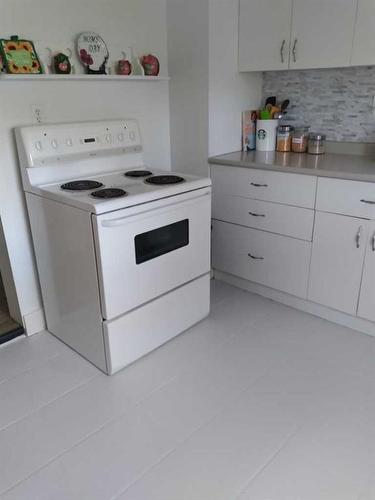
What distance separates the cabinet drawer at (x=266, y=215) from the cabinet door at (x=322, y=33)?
32.2 inches

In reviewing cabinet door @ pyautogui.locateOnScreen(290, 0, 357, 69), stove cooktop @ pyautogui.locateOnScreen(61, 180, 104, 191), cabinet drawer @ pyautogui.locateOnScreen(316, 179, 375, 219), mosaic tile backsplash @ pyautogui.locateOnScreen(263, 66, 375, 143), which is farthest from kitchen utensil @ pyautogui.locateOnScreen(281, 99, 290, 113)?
stove cooktop @ pyautogui.locateOnScreen(61, 180, 104, 191)

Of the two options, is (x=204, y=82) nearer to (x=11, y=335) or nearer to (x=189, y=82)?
(x=189, y=82)

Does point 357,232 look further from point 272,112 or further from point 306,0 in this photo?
point 306,0

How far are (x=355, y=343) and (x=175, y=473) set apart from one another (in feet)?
4.04

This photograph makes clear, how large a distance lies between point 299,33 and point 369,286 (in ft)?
4.80

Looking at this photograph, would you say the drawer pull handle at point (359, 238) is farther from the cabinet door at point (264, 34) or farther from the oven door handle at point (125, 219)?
the cabinet door at point (264, 34)

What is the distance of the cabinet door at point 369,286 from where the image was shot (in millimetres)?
2119

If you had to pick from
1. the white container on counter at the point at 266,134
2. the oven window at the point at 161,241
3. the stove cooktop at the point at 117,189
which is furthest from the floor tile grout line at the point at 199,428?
the white container on counter at the point at 266,134

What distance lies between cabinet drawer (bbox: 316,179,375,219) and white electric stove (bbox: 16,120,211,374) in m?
0.62

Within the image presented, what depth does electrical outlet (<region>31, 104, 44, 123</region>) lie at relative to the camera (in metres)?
2.08

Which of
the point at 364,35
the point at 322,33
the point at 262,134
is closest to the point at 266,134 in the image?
the point at 262,134

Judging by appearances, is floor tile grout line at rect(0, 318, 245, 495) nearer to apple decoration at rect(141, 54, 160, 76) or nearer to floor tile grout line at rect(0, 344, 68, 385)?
floor tile grout line at rect(0, 344, 68, 385)

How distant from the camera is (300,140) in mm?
2725

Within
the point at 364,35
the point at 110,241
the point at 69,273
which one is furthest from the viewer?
the point at 364,35
